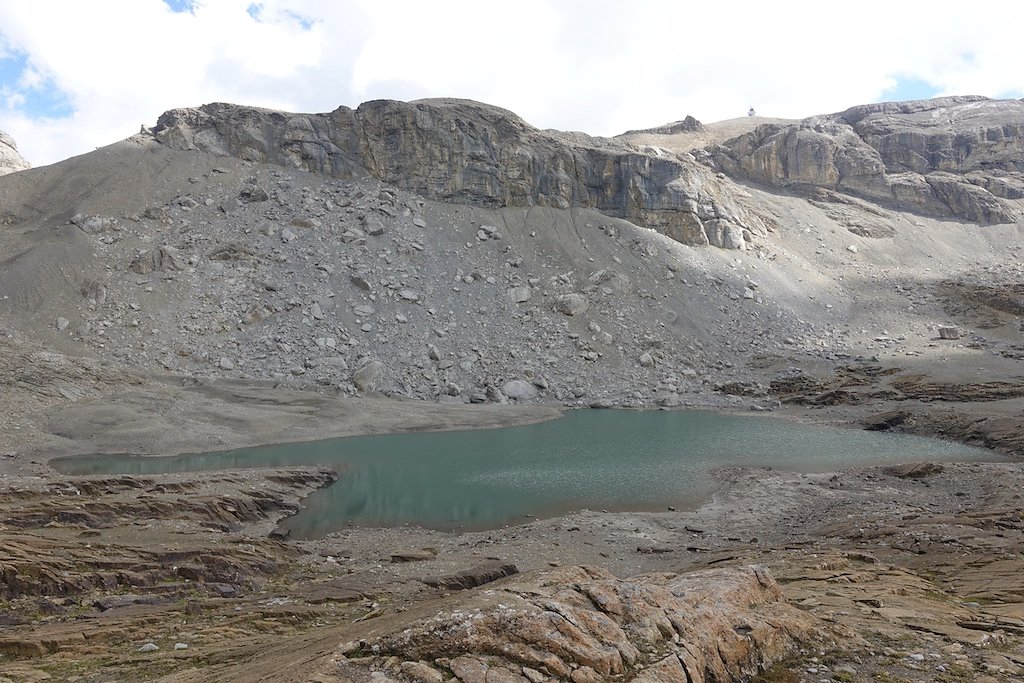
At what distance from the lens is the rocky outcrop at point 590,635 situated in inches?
249

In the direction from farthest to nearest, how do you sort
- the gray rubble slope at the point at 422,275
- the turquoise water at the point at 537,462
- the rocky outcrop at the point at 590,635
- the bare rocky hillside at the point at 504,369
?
the gray rubble slope at the point at 422,275, the turquoise water at the point at 537,462, the bare rocky hillside at the point at 504,369, the rocky outcrop at the point at 590,635

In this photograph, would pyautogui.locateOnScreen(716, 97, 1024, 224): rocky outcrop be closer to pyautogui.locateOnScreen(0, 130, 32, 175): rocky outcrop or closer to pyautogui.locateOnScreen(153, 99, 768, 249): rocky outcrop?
pyautogui.locateOnScreen(153, 99, 768, 249): rocky outcrop

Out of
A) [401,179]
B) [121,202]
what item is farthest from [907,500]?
[121,202]

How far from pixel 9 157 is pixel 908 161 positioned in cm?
13664

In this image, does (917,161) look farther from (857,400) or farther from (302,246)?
(302,246)

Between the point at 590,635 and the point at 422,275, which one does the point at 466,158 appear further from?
the point at 590,635

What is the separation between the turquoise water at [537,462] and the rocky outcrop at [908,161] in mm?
65511

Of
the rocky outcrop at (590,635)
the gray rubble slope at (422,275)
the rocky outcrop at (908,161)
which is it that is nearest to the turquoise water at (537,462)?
the gray rubble slope at (422,275)

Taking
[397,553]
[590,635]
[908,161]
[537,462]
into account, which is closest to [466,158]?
[537,462]

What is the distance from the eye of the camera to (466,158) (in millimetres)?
76500

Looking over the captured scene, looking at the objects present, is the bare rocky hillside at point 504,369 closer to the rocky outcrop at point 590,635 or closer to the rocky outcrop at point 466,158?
the rocky outcrop at point 590,635

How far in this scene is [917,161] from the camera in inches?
4141

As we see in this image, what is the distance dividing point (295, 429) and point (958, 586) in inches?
1433

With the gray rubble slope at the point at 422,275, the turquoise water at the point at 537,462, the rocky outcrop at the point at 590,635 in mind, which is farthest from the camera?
the gray rubble slope at the point at 422,275
